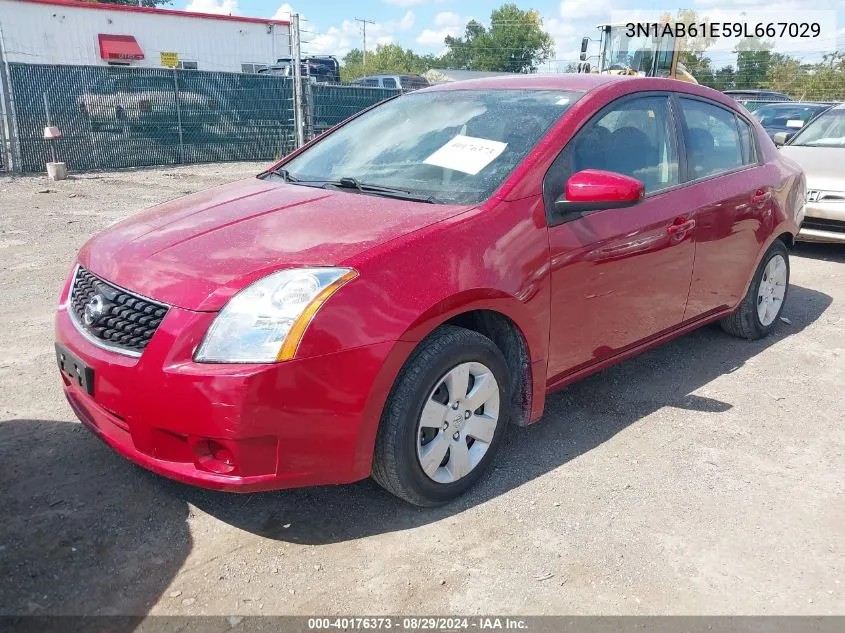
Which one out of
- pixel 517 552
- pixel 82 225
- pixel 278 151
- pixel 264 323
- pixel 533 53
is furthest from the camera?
pixel 533 53

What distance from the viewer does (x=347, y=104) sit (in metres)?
16.0

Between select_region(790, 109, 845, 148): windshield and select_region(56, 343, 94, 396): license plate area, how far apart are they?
8377 millimetres

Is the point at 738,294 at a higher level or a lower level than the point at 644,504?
higher

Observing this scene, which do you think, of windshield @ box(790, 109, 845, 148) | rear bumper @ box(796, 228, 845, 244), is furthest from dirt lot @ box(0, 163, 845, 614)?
windshield @ box(790, 109, 845, 148)

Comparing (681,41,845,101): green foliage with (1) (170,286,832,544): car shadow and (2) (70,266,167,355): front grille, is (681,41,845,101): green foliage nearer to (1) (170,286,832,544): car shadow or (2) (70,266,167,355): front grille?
(1) (170,286,832,544): car shadow

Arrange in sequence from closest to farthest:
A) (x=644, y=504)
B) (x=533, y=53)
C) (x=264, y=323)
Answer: (x=264, y=323) < (x=644, y=504) < (x=533, y=53)

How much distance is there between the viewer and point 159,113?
45.2 feet

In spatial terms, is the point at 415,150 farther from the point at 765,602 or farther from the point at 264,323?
the point at 765,602

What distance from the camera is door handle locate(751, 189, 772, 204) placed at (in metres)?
4.45

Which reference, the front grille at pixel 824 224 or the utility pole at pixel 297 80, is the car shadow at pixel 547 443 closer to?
the front grille at pixel 824 224

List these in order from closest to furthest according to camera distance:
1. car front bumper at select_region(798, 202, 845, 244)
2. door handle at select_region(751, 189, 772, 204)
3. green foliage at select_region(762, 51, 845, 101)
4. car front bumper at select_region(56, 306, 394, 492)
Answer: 1. car front bumper at select_region(56, 306, 394, 492)
2. door handle at select_region(751, 189, 772, 204)
3. car front bumper at select_region(798, 202, 845, 244)
4. green foliage at select_region(762, 51, 845, 101)

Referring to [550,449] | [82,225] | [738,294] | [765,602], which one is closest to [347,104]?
[82,225]

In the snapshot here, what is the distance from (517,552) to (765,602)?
0.86 m

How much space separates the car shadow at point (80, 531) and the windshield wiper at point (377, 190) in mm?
1562
